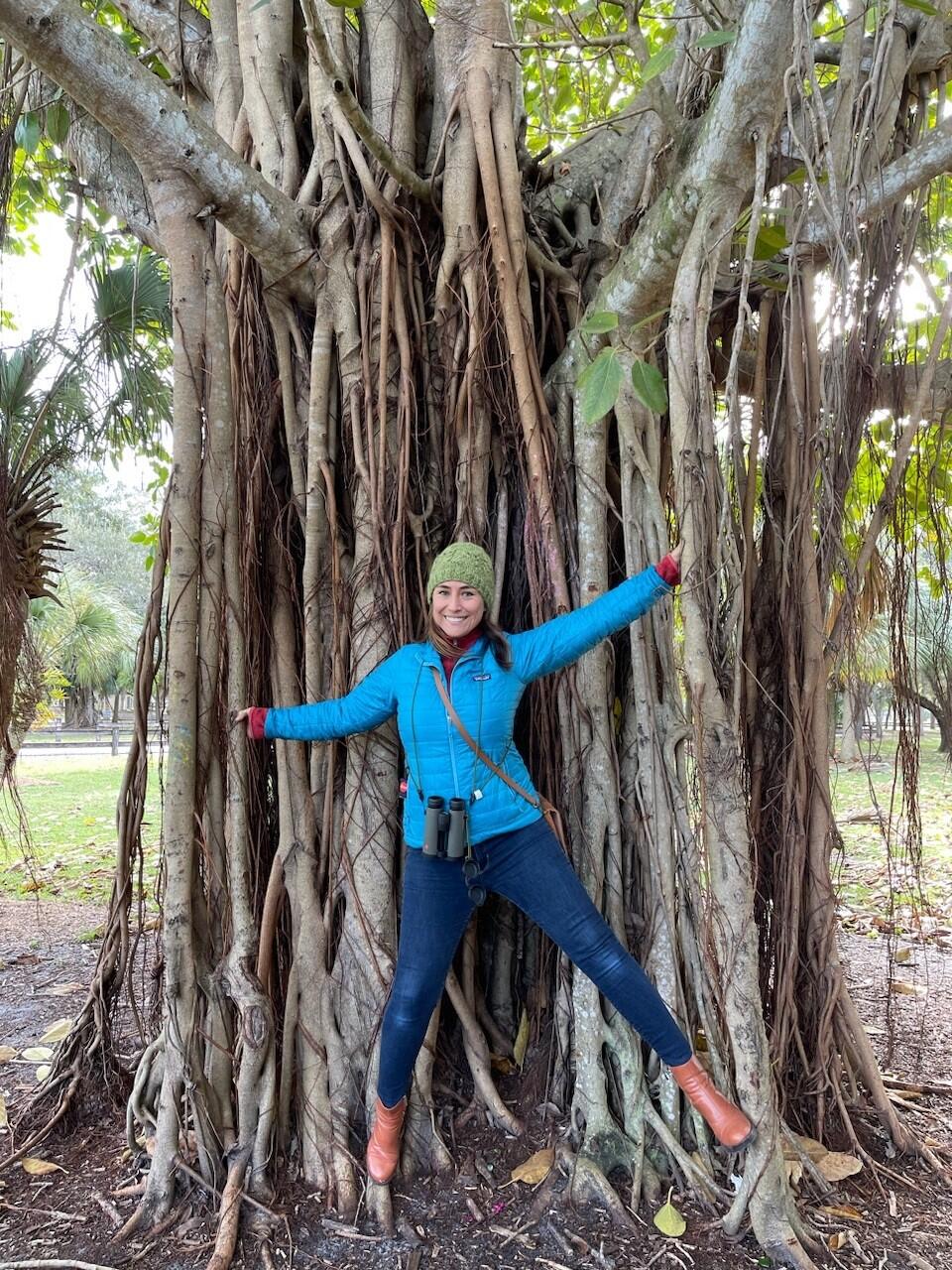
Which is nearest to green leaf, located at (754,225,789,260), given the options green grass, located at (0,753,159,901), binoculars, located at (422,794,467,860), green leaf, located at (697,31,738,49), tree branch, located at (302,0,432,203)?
green leaf, located at (697,31,738,49)

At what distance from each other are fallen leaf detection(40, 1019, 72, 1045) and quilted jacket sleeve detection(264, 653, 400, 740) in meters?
1.53

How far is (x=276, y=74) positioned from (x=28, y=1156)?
2.99m

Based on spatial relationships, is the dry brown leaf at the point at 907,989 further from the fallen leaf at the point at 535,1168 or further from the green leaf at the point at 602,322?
the green leaf at the point at 602,322

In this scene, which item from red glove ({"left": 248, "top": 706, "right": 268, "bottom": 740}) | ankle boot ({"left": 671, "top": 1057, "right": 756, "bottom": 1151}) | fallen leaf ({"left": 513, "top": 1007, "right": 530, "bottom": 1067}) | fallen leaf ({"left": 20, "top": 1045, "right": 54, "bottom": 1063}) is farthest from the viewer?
fallen leaf ({"left": 20, "top": 1045, "right": 54, "bottom": 1063})

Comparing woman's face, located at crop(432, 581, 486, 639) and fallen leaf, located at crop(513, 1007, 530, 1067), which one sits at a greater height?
woman's face, located at crop(432, 581, 486, 639)

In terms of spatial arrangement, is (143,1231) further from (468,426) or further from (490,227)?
(490,227)

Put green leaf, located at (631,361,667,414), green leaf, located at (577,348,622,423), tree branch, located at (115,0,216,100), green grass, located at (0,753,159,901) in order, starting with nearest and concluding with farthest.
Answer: green leaf, located at (577,348,622,423) → green leaf, located at (631,361,667,414) → tree branch, located at (115,0,216,100) → green grass, located at (0,753,159,901)

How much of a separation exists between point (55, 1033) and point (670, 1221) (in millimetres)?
2046

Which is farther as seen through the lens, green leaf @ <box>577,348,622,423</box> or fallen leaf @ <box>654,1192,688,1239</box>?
fallen leaf @ <box>654,1192,688,1239</box>

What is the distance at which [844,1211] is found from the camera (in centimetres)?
191

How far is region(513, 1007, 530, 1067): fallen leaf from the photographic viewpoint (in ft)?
7.41

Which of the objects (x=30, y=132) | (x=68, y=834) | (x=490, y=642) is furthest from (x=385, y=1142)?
(x=68, y=834)

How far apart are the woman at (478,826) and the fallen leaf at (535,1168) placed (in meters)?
0.29

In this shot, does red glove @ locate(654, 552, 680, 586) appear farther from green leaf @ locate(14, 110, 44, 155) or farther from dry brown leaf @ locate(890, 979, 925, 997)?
green leaf @ locate(14, 110, 44, 155)
